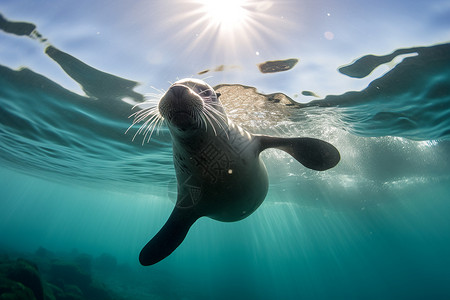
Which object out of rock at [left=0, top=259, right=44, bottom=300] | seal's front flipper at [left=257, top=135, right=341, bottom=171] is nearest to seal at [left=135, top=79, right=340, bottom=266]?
seal's front flipper at [left=257, top=135, right=341, bottom=171]

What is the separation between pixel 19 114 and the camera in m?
9.02

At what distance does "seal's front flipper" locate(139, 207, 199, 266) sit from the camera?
3.10 meters

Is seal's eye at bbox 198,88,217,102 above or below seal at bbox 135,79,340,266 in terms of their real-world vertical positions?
above

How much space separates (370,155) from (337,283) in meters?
50.6

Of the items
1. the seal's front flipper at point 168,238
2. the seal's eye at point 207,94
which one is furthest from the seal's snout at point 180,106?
the seal's front flipper at point 168,238

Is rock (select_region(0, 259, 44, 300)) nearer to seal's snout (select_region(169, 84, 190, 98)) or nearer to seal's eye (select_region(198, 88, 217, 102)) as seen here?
seal's eye (select_region(198, 88, 217, 102))

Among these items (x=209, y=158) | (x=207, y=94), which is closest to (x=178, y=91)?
(x=207, y=94)

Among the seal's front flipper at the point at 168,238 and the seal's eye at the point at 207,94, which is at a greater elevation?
the seal's eye at the point at 207,94

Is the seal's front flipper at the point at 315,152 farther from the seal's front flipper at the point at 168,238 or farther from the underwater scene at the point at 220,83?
the seal's front flipper at the point at 168,238

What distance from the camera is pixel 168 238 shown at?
3.17 m

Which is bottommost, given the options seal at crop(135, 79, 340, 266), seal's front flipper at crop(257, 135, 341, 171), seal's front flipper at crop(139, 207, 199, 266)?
seal's front flipper at crop(139, 207, 199, 266)

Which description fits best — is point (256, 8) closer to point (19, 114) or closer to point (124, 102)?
point (124, 102)

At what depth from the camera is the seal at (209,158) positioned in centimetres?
216

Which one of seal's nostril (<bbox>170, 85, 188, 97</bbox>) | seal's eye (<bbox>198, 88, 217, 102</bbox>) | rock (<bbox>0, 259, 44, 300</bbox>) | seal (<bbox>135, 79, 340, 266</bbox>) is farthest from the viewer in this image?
rock (<bbox>0, 259, 44, 300</bbox>)
